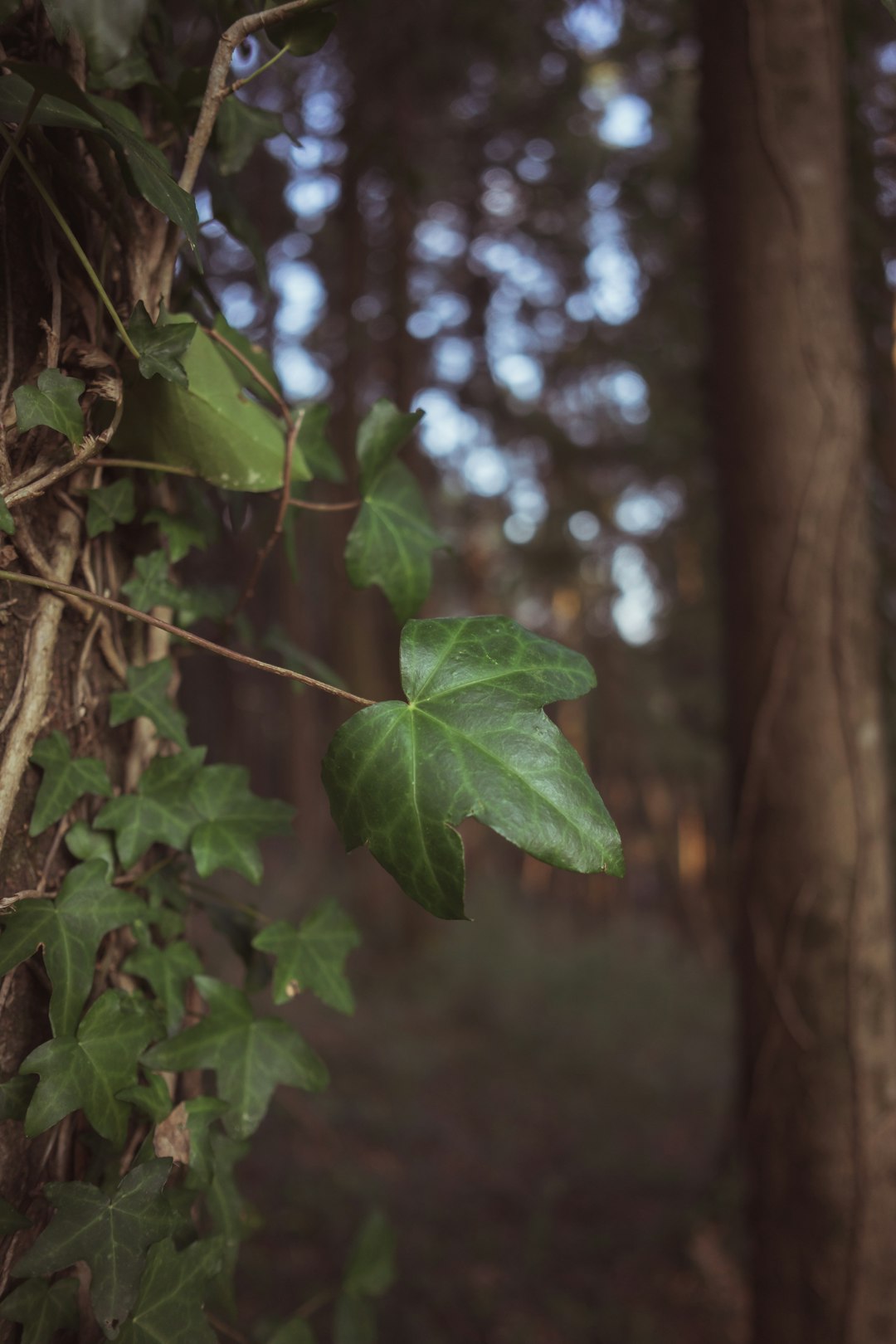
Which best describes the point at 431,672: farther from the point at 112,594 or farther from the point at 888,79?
the point at 888,79

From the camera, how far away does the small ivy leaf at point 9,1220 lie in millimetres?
658

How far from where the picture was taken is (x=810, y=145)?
1603 mm

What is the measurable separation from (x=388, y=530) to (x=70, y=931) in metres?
0.52

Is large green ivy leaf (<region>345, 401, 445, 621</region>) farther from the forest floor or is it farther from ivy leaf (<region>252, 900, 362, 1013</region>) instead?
A: the forest floor

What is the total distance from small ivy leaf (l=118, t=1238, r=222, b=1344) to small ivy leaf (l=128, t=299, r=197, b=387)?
2.33ft

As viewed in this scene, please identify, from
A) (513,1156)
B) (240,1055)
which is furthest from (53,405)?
(513,1156)

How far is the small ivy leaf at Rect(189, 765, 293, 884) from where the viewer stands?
85cm

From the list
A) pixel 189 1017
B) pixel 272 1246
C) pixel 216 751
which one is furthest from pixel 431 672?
pixel 216 751

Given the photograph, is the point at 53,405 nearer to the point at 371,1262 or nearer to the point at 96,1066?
the point at 96,1066

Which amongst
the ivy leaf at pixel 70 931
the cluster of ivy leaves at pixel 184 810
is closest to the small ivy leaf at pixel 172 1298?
the cluster of ivy leaves at pixel 184 810

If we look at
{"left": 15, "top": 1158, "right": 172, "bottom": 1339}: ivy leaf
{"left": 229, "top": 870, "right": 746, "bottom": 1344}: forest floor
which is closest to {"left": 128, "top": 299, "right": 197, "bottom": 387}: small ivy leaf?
{"left": 15, "top": 1158, "right": 172, "bottom": 1339}: ivy leaf

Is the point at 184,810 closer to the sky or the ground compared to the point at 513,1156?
closer to the sky

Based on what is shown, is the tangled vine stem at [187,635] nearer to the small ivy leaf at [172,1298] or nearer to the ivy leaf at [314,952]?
the ivy leaf at [314,952]

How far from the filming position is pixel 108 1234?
0.68 meters
